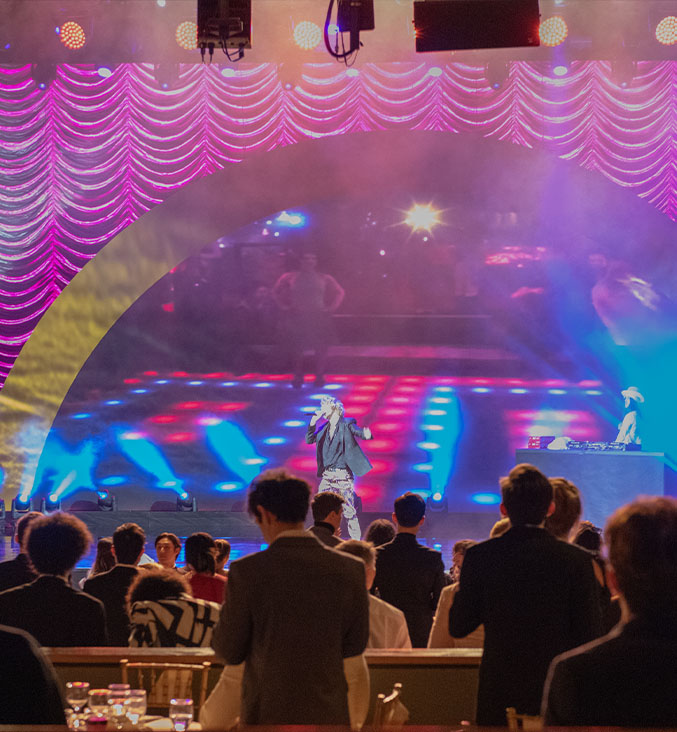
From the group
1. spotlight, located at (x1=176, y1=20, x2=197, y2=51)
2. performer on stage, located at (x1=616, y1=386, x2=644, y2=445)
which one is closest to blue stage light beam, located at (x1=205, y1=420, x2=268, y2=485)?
performer on stage, located at (x1=616, y1=386, x2=644, y2=445)

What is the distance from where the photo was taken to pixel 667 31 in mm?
9820

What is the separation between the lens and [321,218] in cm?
1238

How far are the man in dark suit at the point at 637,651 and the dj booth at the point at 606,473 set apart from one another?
7.95m

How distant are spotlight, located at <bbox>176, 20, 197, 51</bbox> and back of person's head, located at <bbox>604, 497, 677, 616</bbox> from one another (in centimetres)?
947

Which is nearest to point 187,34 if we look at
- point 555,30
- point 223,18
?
point 555,30

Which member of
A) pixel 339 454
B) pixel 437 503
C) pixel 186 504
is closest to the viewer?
pixel 339 454

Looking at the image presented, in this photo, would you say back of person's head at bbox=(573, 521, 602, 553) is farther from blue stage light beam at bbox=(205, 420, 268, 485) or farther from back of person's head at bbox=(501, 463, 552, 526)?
blue stage light beam at bbox=(205, 420, 268, 485)

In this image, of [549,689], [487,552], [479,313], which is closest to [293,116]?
[479,313]

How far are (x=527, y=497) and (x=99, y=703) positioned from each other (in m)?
1.11

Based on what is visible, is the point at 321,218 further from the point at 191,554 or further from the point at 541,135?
the point at 191,554

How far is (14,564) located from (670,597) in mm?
3070

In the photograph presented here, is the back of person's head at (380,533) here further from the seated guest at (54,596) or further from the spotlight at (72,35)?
the spotlight at (72,35)

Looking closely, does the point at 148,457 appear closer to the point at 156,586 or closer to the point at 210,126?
the point at 210,126

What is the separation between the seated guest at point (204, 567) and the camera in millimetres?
3631
